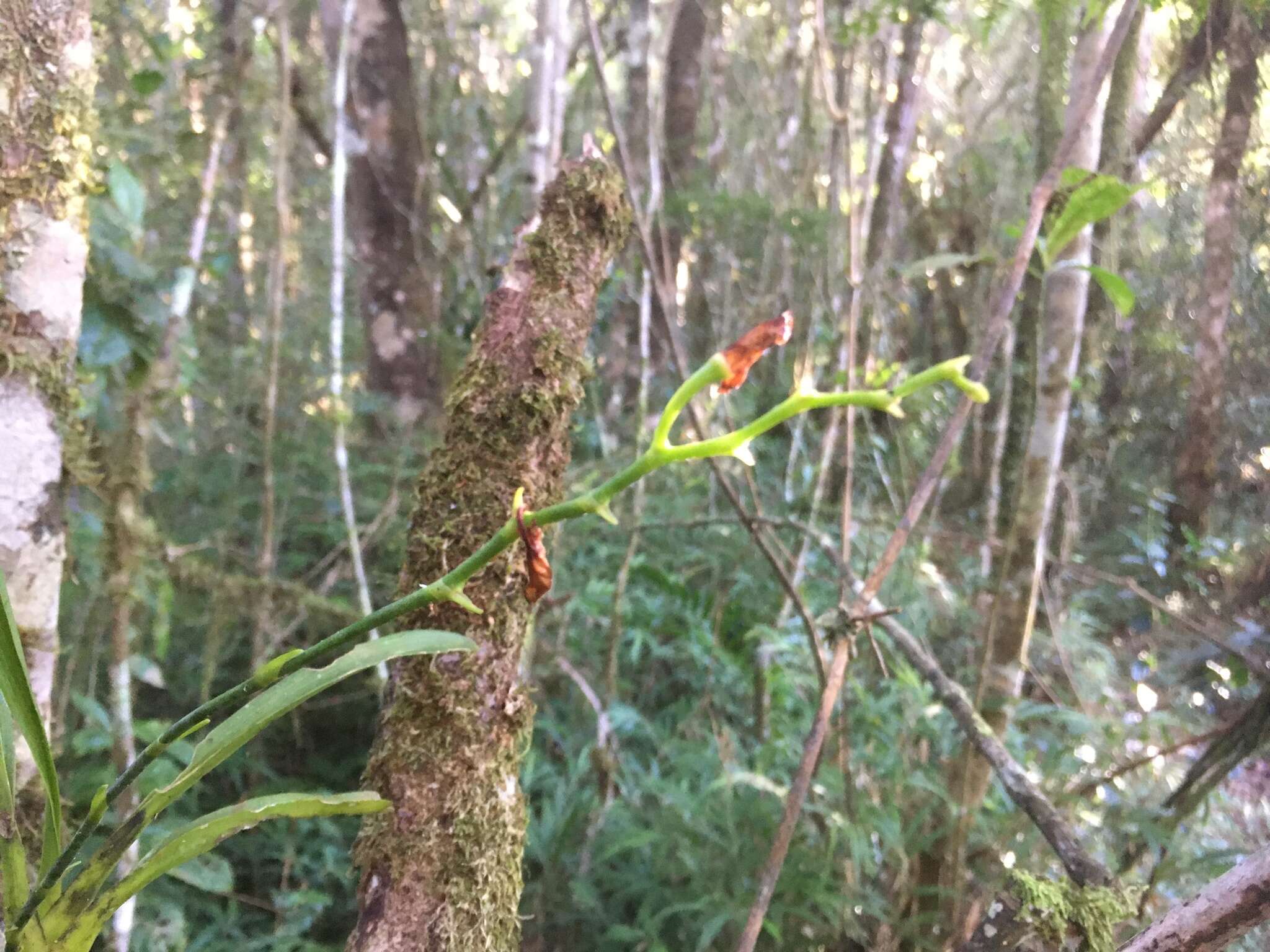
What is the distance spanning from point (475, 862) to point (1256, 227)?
8.19ft

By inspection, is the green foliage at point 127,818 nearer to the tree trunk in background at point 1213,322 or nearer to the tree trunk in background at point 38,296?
the tree trunk in background at point 38,296

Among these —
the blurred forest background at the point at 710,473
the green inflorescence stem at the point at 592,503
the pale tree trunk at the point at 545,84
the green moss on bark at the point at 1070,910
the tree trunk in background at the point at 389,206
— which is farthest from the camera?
the tree trunk in background at the point at 389,206

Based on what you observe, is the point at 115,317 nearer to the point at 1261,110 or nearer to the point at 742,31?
the point at 1261,110

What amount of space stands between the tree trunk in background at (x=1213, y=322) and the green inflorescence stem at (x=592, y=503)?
2.00 meters

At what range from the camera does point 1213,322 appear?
2.54m

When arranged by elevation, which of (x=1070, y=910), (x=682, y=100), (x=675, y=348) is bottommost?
(x=1070, y=910)

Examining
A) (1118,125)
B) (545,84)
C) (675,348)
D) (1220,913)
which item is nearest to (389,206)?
(545,84)

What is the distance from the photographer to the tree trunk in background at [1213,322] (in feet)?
6.09

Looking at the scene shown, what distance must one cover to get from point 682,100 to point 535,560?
4401mm

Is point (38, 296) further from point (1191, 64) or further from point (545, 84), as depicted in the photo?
point (1191, 64)

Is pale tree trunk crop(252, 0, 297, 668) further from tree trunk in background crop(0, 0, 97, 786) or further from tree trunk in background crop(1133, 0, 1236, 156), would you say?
tree trunk in background crop(1133, 0, 1236, 156)

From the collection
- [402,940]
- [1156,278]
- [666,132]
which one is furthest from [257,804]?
[666,132]

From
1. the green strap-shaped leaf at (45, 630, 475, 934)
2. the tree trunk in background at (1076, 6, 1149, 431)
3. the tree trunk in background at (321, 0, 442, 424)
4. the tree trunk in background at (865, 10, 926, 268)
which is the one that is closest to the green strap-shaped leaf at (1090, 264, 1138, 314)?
the tree trunk in background at (1076, 6, 1149, 431)

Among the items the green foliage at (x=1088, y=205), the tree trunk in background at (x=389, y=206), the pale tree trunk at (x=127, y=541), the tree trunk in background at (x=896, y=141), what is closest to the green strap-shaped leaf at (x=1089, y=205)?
the green foliage at (x=1088, y=205)
